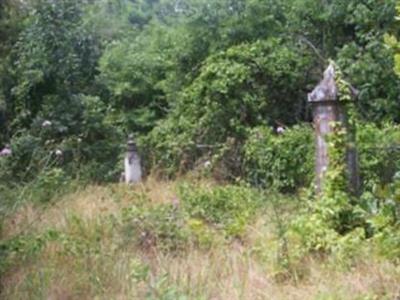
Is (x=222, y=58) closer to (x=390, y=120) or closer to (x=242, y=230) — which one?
(x=390, y=120)

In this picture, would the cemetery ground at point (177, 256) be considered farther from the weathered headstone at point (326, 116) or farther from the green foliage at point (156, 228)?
the weathered headstone at point (326, 116)

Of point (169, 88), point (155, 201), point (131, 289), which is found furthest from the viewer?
point (169, 88)

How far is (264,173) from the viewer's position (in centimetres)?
796

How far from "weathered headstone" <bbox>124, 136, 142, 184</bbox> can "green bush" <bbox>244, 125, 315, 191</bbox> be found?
1591mm

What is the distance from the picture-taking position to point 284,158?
7676 millimetres

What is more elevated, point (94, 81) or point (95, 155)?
point (94, 81)

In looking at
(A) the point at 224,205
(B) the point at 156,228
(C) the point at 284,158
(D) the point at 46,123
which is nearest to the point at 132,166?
(D) the point at 46,123

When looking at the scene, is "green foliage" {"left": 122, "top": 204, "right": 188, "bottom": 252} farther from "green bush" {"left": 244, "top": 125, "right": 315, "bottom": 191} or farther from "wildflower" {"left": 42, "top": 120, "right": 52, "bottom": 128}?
"wildflower" {"left": 42, "top": 120, "right": 52, "bottom": 128}

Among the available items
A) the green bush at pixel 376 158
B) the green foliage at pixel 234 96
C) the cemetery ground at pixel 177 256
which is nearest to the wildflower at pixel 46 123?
the green foliage at pixel 234 96

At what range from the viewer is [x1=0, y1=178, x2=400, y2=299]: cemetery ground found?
3.84 metres

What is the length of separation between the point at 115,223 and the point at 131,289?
1.62 metres

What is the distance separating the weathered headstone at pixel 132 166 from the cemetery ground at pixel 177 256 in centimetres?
222

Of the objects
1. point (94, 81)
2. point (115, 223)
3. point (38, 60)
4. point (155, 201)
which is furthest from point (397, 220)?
point (94, 81)

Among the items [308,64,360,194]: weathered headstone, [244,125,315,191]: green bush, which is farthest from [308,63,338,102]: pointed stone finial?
[244,125,315,191]: green bush
